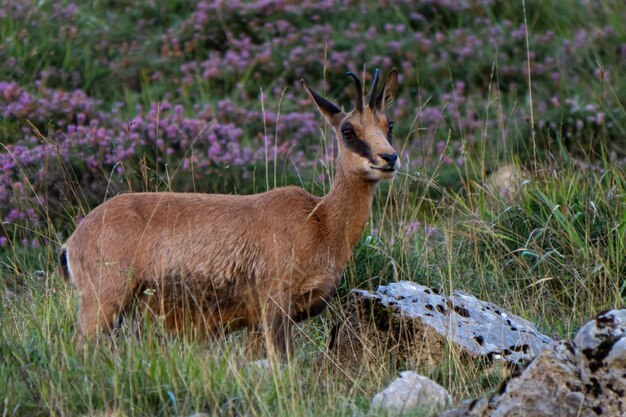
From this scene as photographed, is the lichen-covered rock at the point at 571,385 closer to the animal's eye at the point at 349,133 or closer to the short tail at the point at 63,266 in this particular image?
the animal's eye at the point at 349,133

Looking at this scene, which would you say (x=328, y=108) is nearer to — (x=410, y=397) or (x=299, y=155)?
(x=410, y=397)

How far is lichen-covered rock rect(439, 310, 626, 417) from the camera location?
13.9 feet

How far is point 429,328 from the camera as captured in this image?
6.16 metres

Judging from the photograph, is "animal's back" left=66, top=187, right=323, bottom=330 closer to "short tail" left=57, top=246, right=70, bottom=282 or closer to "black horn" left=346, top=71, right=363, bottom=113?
"short tail" left=57, top=246, right=70, bottom=282

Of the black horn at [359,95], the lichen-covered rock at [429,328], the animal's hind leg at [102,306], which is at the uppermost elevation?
the black horn at [359,95]

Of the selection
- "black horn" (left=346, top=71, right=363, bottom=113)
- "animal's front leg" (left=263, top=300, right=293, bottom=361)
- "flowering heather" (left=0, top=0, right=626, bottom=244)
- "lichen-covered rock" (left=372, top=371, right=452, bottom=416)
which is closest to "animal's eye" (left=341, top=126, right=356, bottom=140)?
"black horn" (left=346, top=71, right=363, bottom=113)

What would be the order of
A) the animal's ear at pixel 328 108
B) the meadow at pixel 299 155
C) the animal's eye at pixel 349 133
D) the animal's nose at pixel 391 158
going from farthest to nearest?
the animal's ear at pixel 328 108
the animal's eye at pixel 349 133
the animal's nose at pixel 391 158
the meadow at pixel 299 155

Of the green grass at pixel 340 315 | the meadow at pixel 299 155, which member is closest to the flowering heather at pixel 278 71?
the meadow at pixel 299 155

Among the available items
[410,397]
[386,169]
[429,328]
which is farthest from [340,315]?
[410,397]

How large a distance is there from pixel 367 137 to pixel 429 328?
1.21 meters

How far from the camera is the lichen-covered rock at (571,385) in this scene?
423 cm

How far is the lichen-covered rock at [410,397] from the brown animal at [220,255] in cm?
128

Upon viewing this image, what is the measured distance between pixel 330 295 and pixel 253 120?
570cm

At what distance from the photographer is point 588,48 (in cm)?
1348
